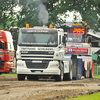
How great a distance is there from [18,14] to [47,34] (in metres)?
22.8

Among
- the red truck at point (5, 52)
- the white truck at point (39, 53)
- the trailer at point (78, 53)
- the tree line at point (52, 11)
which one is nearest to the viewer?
the white truck at point (39, 53)

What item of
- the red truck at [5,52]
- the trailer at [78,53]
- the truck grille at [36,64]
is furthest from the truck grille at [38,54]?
the red truck at [5,52]

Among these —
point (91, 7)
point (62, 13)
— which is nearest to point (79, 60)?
point (62, 13)

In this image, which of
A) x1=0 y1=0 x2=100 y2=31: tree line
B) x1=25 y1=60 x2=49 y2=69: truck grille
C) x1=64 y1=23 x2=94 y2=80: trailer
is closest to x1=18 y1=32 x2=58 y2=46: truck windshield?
x1=25 y1=60 x2=49 y2=69: truck grille

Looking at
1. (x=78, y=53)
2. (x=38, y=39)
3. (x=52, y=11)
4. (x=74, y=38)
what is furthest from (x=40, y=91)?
(x=52, y=11)

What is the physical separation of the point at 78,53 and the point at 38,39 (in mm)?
7593

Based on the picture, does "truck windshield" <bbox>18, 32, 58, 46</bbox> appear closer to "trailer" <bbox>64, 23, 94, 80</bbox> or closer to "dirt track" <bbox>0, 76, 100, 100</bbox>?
"trailer" <bbox>64, 23, 94, 80</bbox>

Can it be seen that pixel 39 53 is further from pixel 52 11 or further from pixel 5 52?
pixel 52 11

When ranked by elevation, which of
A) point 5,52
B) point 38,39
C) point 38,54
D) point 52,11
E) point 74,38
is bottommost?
point 5,52

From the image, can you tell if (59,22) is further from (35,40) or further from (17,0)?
(35,40)

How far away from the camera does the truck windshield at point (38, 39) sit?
18609mm

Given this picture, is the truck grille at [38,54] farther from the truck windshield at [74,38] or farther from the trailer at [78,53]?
the truck windshield at [74,38]

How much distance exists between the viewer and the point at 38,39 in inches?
738

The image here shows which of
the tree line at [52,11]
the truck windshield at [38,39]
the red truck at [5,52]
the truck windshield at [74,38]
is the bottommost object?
the red truck at [5,52]
